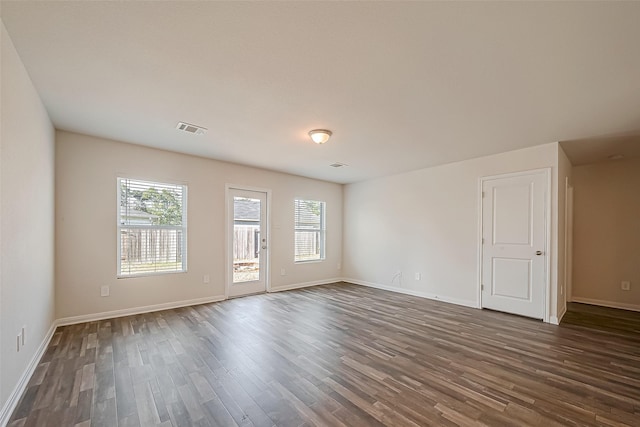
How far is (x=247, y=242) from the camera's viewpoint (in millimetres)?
5473

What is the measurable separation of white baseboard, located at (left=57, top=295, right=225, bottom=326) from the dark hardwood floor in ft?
0.54

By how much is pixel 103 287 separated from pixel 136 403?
2549 millimetres

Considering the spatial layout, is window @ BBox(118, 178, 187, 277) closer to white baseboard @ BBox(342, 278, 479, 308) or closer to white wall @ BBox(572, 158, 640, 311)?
white baseboard @ BBox(342, 278, 479, 308)

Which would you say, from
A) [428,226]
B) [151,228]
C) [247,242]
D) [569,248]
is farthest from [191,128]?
[569,248]

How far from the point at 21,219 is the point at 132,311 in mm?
2366

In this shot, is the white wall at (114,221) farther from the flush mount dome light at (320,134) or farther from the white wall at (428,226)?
the flush mount dome light at (320,134)

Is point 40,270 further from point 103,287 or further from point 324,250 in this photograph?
point 324,250

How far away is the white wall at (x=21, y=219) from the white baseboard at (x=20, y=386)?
0.09 feet

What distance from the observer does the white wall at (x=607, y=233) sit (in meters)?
4.69

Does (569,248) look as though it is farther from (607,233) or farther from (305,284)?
(305,284)

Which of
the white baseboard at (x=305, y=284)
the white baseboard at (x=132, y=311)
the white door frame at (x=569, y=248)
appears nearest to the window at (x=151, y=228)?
the white baseboard at (x=132, y=311)

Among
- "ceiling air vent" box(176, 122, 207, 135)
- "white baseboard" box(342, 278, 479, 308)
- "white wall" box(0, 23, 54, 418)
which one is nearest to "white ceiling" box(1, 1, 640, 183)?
"ceiling air vent" box(176, 122, 207, 135)

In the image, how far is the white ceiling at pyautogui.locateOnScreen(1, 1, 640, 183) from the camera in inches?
65.1

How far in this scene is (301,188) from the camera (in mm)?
6367
